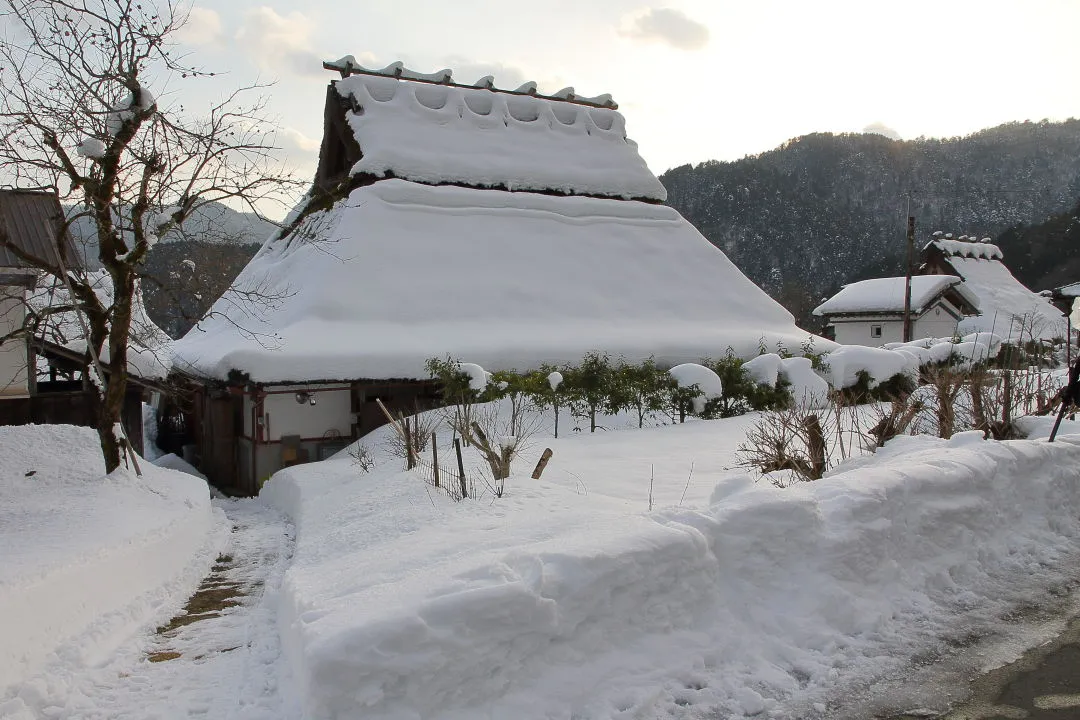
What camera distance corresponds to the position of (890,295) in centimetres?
3084

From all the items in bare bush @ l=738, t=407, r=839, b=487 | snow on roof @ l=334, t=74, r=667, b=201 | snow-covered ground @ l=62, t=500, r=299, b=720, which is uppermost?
snow on roof @ l=334, t=74, r=667, b=201

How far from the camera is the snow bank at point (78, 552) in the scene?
191 inches

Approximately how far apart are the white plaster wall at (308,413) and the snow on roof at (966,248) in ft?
97.5

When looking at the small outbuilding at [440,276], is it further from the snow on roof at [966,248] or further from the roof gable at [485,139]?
the snow on roof at [966,248]

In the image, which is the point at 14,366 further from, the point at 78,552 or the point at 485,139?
the point at 485,139

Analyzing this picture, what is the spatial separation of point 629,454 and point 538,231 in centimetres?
889

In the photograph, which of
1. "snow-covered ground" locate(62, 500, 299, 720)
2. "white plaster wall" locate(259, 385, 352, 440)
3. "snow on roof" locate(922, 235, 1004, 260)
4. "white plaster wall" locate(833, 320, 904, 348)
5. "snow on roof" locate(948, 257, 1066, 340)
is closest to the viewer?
"snow-covered ground" locate(62, 500, 299, 720)

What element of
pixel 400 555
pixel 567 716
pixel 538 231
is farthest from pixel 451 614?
pixel 538 231

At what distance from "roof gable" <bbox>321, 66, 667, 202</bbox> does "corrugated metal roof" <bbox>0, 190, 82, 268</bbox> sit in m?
7.06

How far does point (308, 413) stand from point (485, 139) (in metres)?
9.50

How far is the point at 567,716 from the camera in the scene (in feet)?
12.6

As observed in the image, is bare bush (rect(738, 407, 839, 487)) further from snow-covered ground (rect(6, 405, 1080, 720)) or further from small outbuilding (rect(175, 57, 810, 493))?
small outbuilding (rect(175, 57, 810, 493))

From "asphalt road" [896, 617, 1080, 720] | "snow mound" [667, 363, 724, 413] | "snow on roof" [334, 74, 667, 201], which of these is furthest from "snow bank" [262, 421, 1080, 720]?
"snow on roof" [334, 74, 667, 201]

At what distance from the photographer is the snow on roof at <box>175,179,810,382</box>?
512 inches
